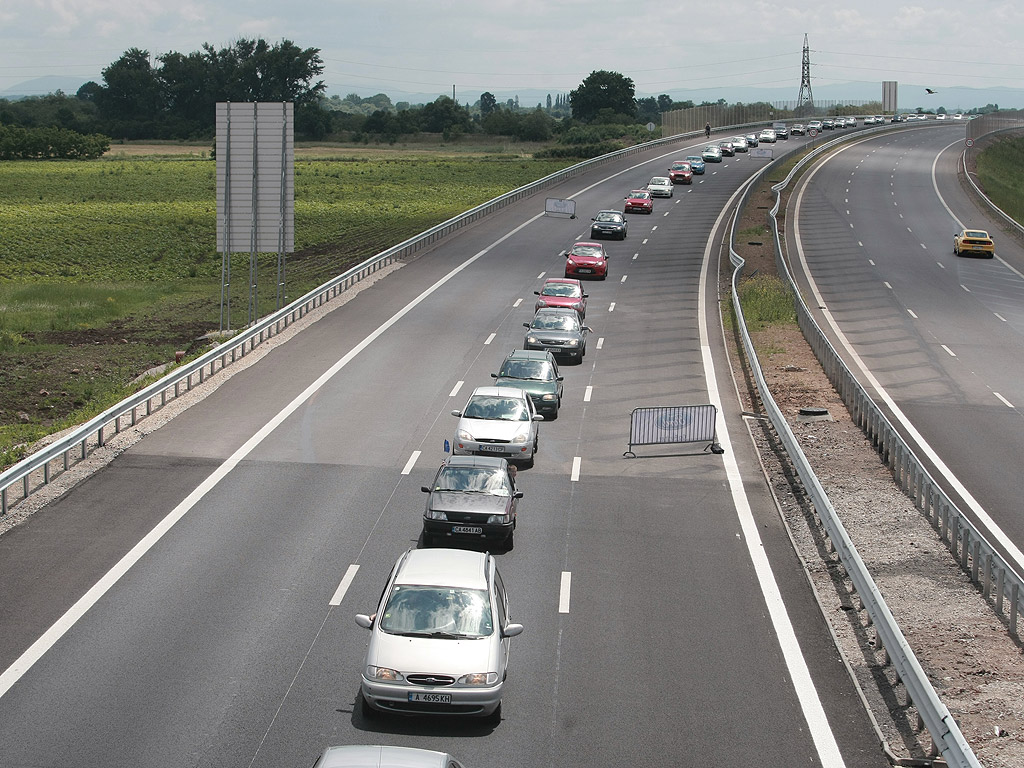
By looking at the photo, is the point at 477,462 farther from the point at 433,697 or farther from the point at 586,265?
the point at 586,265

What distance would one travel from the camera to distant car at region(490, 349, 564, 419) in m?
29.0

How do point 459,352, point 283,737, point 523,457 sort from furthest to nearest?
point 459,352 → point 523,457 → point 283,737

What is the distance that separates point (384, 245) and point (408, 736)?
174ft

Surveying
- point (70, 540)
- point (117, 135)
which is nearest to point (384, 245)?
point (70, 540)

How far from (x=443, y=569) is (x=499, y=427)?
1025 cm

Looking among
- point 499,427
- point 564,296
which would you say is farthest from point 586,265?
point 499,427

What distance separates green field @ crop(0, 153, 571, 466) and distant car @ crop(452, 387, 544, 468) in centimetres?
953

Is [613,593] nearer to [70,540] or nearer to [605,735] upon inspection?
[605,735]

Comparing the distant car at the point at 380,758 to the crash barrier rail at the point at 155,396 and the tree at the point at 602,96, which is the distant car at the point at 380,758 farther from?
the tree at the point at 602,96

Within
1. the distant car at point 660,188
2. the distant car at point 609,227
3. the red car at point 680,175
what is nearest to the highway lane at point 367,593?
the distant car at point 609,227

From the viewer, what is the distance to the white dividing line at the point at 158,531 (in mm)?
15172

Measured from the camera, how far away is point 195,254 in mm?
69250

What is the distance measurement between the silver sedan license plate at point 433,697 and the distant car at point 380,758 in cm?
264

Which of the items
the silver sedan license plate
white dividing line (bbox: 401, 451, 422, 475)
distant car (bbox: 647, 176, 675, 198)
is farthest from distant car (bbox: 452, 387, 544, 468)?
distant car (bbox: 647, 176, 675, 198)
